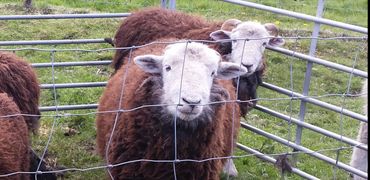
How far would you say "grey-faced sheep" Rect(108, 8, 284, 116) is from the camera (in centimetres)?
616

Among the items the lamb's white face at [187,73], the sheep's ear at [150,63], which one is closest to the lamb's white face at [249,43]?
the lamb's white face at [187,73]

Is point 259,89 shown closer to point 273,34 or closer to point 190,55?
point 273,34

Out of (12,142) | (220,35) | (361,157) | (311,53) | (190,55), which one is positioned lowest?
(361,157)

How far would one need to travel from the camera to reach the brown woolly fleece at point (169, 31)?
6.38 meters

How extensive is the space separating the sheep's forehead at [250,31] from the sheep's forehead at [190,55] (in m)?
1.59

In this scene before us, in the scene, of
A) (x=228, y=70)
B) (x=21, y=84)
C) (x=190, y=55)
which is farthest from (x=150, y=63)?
(x=21, y=84)

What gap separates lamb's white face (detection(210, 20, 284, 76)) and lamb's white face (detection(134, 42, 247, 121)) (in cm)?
111

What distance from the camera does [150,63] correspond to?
473 cm

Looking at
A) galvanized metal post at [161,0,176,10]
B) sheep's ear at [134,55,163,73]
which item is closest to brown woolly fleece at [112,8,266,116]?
galvanized metal post at [161,0,176,10]

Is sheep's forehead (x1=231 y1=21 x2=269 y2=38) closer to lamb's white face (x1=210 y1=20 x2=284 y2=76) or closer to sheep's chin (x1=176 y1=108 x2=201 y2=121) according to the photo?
lamb's white face (x1=210 y1=20 x2=284 y2=76)

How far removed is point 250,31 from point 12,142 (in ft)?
8.67

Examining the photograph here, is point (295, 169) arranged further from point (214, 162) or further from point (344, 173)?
point (214, 162)

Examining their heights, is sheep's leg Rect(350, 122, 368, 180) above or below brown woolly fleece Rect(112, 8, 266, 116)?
below

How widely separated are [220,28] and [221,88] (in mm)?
1950
